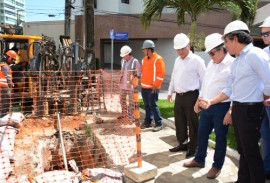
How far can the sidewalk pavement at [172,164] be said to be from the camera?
3850 mm

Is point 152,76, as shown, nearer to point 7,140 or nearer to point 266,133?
point 266,133

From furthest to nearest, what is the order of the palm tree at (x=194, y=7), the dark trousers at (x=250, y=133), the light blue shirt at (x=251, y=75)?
the palm tree at (x=194, y=7)
the dark trousers at (x=250, y=133)
the light blue shirt at (x=251, y=75)

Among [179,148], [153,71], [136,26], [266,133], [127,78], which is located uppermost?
[136,26]

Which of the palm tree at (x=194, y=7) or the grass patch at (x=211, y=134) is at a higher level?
the palm tree at (x=194, y=7)

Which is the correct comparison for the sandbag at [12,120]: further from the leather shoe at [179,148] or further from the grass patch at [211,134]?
the grass patch at [211,134]

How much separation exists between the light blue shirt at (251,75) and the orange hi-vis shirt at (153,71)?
284 cm

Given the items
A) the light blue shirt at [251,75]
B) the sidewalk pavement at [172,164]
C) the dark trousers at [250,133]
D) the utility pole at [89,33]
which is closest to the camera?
the light blue shirt at [251,75]

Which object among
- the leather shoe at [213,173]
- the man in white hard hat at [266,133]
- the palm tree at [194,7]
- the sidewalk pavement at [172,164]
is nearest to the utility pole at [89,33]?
the palm tree at [194,7]

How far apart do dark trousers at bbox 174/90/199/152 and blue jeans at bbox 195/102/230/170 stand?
0.51 metres

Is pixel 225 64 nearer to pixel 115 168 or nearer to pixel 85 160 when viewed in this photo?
pixel 115 168

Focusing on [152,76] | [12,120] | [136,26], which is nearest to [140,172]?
[152,76]

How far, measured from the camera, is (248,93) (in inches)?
119

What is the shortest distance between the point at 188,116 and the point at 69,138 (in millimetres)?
2549

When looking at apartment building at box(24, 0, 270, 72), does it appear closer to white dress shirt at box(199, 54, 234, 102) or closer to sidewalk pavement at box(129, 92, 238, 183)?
sidewalk pavement at box(129, 92, 238, 183)
